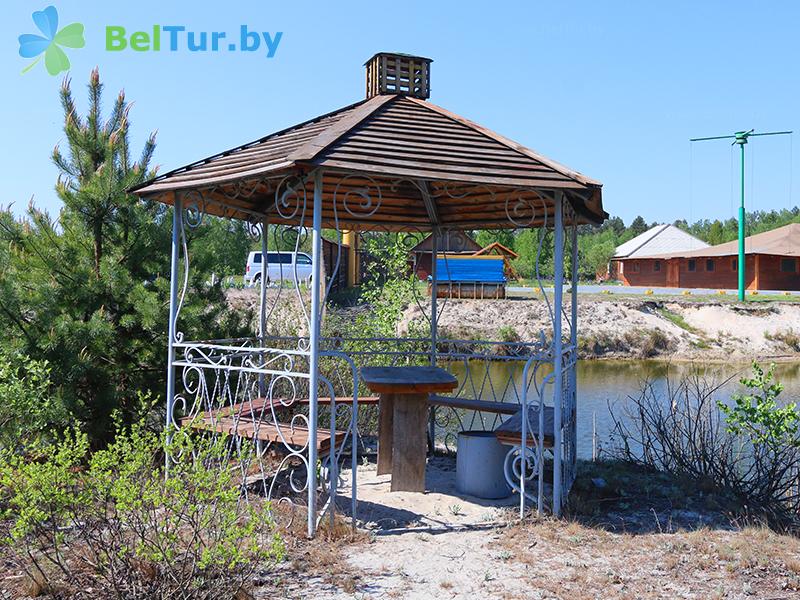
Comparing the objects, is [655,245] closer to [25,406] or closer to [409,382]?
[409,382]

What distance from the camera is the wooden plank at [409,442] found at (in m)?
5.66

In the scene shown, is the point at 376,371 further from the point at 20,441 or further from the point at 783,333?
the point at 783,333

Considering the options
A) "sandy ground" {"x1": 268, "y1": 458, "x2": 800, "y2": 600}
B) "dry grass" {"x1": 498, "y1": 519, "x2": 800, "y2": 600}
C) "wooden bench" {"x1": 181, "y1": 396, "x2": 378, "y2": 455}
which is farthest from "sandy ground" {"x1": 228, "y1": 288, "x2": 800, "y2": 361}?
"dry grass" {"x1": 498, "y1": 519, "x2": 800, "y2": 600}

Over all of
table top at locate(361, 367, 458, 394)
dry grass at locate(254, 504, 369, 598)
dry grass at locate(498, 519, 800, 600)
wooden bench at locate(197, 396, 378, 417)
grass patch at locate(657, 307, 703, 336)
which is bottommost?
dry grass at locate(498, 519, 800, 600)

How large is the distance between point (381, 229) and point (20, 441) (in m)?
4.06

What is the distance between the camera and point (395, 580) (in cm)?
406

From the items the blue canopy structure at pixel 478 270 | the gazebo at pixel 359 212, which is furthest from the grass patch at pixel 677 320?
the gazebo at pixel 359 212

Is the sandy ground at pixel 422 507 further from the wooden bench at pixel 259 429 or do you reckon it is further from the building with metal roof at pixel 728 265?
the building with metal roof at pixel 728 265

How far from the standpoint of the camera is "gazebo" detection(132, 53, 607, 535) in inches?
191

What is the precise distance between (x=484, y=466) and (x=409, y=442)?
695 millimetres

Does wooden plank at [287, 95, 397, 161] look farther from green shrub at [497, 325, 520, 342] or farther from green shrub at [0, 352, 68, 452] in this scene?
green shrub at [497, 325, 520, 342]

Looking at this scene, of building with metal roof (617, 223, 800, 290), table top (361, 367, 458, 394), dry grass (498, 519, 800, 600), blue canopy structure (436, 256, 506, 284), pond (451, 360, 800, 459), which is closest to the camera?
dry grass (498, 519, 800, 600)

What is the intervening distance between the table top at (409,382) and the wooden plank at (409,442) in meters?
0.14

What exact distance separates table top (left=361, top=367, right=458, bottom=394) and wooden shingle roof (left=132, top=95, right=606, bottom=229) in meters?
1.35
